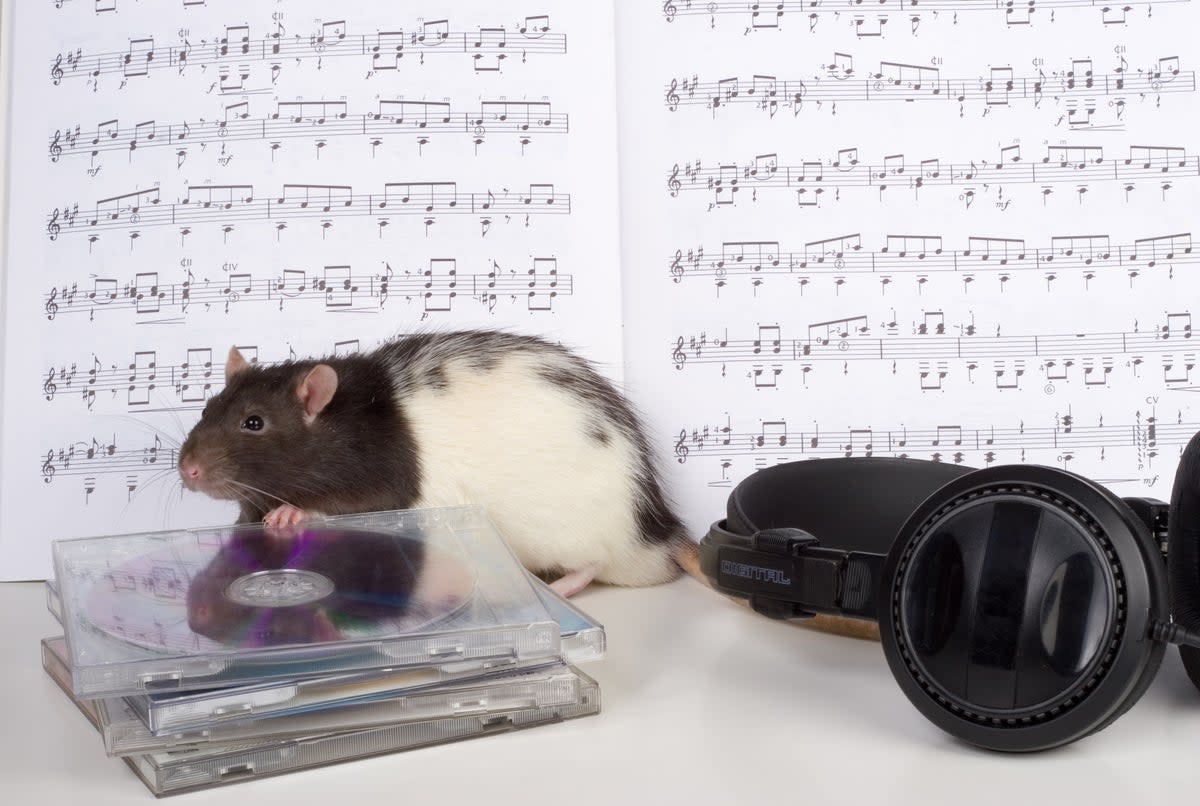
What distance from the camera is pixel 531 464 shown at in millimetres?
1735

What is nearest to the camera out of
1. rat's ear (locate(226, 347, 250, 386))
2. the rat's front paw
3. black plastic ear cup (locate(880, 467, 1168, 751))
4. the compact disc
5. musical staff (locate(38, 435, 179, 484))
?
black plastic ear cup (locate(880, 467, 1168, 751))

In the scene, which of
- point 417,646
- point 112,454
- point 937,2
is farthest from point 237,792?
point 937,2

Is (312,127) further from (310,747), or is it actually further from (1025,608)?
(1025,608)

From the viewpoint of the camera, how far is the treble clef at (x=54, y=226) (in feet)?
6.64

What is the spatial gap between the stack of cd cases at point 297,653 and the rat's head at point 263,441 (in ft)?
0.96

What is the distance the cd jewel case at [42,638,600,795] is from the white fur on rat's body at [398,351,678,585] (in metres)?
0.51

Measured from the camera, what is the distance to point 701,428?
1.99 metres

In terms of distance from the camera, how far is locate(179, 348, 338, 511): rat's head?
1.69 meters

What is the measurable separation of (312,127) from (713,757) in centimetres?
141

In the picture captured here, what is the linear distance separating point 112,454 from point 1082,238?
178 cm

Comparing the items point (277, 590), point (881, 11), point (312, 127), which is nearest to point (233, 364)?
point (312, 127)

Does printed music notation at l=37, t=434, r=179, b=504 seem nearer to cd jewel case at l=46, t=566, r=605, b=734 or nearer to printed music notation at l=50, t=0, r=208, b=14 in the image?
printed music notation at l=50, t=0, r=208, b=14

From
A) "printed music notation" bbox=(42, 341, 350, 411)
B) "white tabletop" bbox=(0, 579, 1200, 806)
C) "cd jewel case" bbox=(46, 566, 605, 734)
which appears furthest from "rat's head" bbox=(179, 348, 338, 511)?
"cd jewel case" bbox=(46, 566, 605, 734)

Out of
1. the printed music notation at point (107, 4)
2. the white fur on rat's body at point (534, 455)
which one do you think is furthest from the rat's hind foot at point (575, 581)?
the printed music notation at point (107, 4)
